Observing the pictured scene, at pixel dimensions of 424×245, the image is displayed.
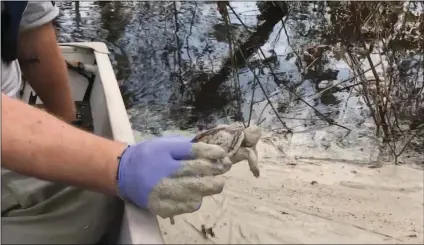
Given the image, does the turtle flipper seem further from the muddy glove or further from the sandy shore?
the sandy shore

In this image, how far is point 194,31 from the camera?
389 centimetres

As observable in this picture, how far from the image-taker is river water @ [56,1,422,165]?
296 cm

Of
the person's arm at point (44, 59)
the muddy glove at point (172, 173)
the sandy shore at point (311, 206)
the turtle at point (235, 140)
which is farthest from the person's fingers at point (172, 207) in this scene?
the sandy shore at point (311, 206)

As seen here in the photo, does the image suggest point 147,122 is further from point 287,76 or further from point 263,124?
point 287,76

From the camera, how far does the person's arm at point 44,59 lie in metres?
1.61

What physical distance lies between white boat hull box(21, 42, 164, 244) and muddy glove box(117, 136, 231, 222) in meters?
0.05

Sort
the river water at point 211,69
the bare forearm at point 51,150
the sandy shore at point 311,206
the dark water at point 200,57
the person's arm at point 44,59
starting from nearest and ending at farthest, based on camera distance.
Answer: the bare forearm at point 51,150
the person's arm at point 44,59
the sandy shore at point 311,206
the river water at point 211,69
the dark water at point 200,57

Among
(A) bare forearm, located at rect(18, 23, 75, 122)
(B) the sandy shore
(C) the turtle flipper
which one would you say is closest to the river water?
(B) the sandy shore

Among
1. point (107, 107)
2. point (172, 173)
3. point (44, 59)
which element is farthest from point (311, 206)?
point (172, 173)

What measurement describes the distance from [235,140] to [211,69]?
2.42 metres

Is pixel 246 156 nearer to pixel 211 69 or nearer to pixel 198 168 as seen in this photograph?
pixel 198 168

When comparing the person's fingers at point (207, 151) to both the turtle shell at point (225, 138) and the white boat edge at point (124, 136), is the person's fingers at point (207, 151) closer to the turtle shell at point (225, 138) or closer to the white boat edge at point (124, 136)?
the turtle shell at point (225, 138)

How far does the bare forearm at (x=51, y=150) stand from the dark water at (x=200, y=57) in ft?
6.07

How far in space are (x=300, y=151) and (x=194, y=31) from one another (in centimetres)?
147
